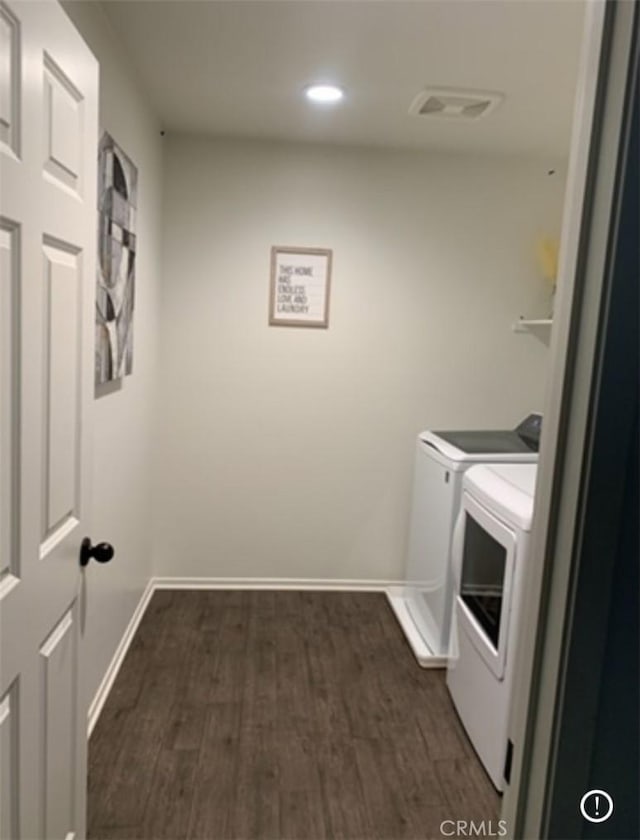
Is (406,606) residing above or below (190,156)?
below

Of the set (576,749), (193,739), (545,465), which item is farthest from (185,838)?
(545,465)

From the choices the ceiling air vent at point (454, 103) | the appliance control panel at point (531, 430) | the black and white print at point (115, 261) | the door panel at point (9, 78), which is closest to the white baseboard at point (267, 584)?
the appliance control panel at point (531, 430)

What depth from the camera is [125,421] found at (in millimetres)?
2637

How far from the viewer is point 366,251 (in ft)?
11.1

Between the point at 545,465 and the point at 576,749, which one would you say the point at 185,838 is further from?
the point at 545,465

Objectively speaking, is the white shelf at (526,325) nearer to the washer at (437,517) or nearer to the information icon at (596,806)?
the washer at (437,517)

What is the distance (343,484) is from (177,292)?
1.40 meters

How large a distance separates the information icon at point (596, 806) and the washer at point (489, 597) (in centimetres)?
121

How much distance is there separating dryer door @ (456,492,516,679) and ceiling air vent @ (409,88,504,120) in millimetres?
1609

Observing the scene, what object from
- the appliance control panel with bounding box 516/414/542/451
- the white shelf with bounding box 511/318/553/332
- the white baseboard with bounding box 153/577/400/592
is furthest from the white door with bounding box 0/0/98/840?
the white shelf with bounding box 511/318/553/332

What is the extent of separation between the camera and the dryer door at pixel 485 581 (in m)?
2.04

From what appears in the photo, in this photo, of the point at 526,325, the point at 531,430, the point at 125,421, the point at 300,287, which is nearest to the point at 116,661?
the point at 125,421

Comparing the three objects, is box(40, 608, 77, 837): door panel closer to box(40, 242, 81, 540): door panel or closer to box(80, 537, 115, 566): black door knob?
box(80, 537, 115, 566): black door knob

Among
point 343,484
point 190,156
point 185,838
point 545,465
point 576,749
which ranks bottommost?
point 185,838
